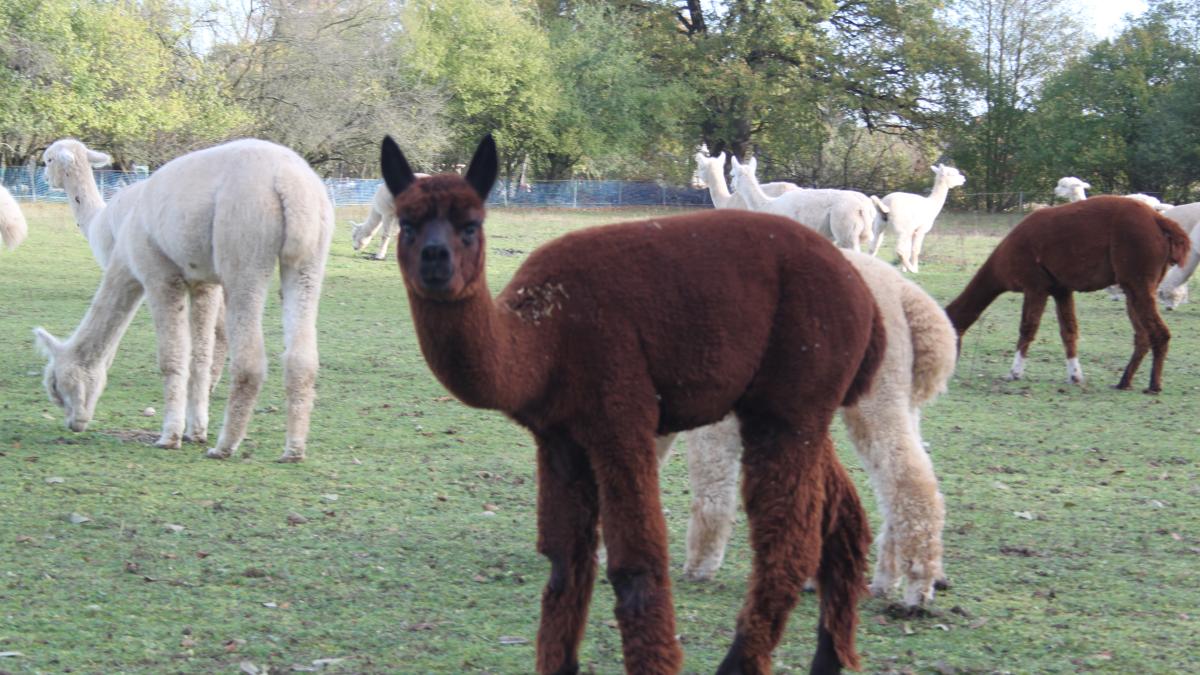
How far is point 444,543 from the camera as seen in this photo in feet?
19.0

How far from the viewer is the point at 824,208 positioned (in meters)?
17.5

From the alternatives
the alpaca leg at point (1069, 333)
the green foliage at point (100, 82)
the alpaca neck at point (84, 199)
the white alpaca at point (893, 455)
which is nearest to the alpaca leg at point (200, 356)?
the alpaca neck at point (84, 199)

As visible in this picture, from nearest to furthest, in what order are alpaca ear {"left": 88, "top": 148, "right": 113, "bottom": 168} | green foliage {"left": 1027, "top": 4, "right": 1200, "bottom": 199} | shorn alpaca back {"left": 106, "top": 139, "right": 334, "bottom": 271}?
shorn alpaca back {"left": 106, "top": 139, "right": 334, "bottom": 271}, alpaca ear {"left": 88, "top": 148, "right": 113, "bottom": 168}, green foliage {"left": 1027, "top": 4, "right": 1200, "bottom": 199}

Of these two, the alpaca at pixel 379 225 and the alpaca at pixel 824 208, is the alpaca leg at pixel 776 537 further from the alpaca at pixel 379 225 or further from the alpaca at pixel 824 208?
the alpaca at pixel 379 225

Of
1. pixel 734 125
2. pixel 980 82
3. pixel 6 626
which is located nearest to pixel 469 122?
pixel 734 125

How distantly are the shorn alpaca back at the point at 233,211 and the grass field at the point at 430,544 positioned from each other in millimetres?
1298

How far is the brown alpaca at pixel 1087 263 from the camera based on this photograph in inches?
428

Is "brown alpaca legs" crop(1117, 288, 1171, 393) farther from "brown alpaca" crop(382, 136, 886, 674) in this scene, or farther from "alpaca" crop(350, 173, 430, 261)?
"alpaca" crop(350, 173, 430, 261)

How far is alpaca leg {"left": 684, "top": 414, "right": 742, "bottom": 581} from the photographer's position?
17.1 ft

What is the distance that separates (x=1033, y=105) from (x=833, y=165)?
8845mm

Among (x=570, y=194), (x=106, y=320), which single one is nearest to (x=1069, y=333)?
(x=106, y=320)

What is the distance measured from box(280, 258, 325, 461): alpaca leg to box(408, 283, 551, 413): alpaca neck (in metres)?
3.99

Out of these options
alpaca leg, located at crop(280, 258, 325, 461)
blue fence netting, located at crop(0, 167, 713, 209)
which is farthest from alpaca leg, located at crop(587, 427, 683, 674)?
blue fence netting, located at crop(0, 167, 713, 209)

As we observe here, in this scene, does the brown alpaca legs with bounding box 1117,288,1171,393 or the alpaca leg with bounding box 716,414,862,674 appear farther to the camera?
the brown alpaca legs with bounding box 1117,288,1171,393
